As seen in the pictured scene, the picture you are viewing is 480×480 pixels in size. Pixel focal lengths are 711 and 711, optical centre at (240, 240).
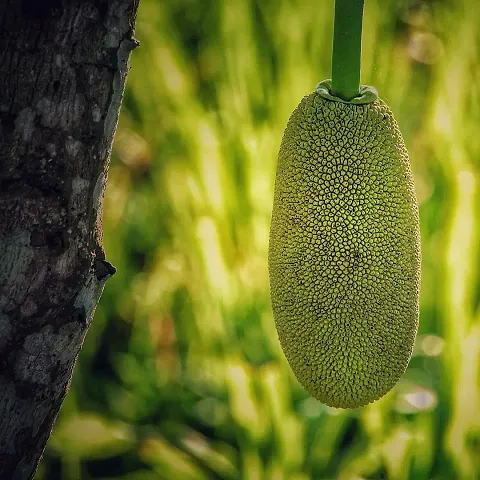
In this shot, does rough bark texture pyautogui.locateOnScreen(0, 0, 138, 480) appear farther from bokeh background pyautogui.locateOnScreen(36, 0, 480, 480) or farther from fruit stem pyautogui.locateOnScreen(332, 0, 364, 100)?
bokeh background pyautogui.locateOnScreen(36, 0, 480, 480)

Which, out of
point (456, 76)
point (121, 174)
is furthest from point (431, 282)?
point (121, 174)

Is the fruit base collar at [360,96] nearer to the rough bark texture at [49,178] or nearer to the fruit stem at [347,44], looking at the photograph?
A: the fruit stem at [347,44]

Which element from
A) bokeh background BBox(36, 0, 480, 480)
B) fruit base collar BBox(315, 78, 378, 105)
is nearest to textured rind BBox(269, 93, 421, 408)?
fruit base collar BBox(315, 78, 378, 105)

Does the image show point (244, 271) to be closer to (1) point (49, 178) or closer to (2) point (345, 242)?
(2) point (345, 242)

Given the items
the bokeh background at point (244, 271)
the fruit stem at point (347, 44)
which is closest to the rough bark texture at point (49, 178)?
the fruit stem at point (347, 44)

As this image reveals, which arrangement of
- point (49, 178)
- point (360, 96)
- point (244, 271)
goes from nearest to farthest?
1. point (49, 178)
2. point (360, 96)
3. point (244, 271)

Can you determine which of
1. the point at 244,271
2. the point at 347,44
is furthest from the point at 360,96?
the point at 244,271
